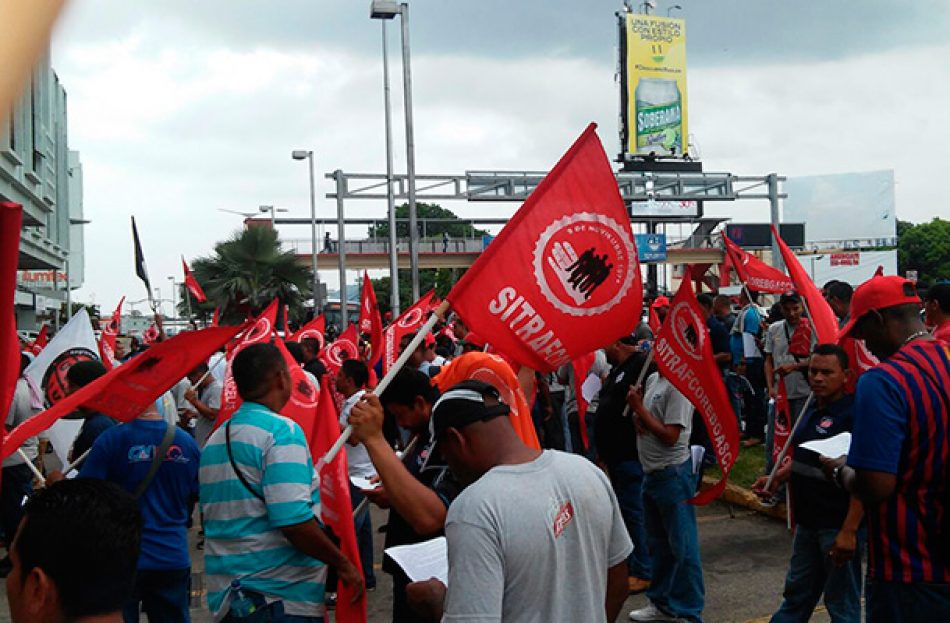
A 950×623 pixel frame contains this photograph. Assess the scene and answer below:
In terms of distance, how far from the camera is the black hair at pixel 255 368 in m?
3.68

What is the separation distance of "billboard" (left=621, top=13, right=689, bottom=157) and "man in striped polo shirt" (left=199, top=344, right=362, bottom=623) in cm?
4786

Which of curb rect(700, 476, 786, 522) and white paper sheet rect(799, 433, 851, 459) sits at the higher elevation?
white paper sheet rect(799, 433, 851, 459)

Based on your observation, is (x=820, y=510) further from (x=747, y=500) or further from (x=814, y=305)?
(x=747, y=500)

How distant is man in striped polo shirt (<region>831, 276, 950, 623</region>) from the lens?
3.12m

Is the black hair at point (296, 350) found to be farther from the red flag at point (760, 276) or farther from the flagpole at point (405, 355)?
the flagpole at point (405, 355)

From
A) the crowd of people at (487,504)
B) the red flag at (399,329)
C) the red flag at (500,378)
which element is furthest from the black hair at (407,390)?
the red flag at (399,329)

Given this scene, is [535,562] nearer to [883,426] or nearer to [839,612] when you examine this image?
[883,426]

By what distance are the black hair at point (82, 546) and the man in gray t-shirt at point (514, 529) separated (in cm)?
83

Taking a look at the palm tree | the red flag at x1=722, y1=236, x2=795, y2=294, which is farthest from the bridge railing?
the red flag at x1=722, y1=236, x2=795, y2=294

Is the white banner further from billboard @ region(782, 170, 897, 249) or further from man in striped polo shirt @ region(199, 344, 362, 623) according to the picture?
billboard @ region(782, 170, 897, 249)

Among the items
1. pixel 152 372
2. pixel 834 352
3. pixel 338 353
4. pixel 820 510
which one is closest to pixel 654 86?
pixel 338 353

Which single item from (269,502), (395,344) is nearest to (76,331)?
(395,344)

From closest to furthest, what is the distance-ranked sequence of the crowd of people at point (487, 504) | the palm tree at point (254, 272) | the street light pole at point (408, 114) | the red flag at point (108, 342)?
the crowd of people at point (487, 504)
the red flag at point (108, 342)
the street light pole at point (408, 114)
the palm tree at point (254, 272)

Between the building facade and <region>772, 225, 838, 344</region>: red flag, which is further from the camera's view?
<region>772, 225, 838, 344</region>: red flag
